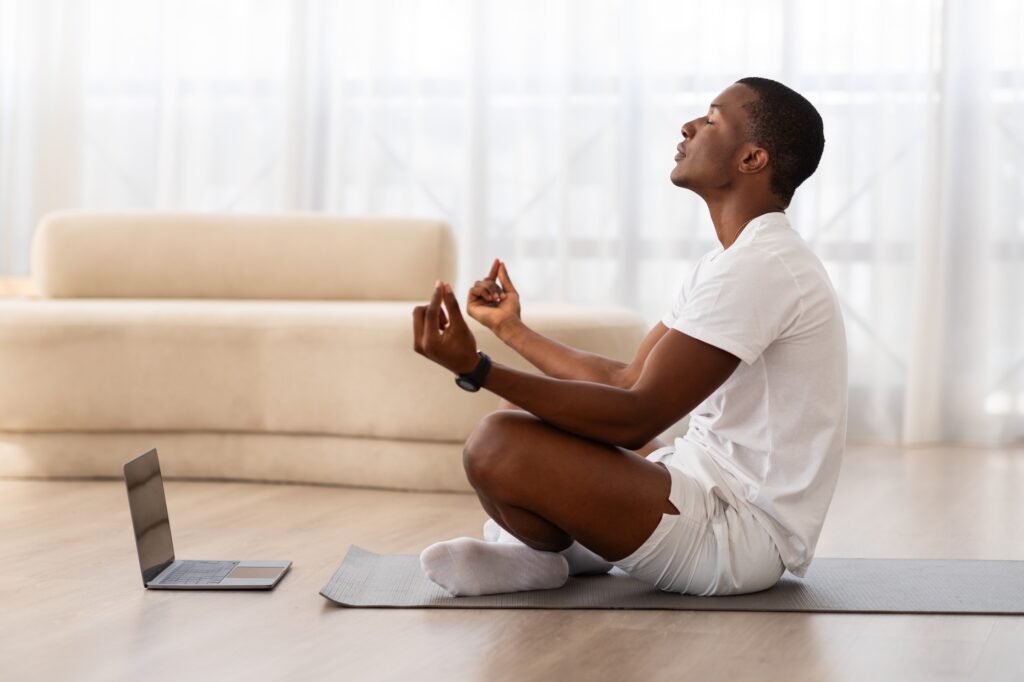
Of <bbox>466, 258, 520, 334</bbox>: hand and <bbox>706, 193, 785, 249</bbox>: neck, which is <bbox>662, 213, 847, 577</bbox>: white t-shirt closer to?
<bbox>706, 193, 785, 249</bbox>: neck

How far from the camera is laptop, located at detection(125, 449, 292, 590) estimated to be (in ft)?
6.76

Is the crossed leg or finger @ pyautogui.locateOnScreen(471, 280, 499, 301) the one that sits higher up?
finger @ pyautogui.locateOnScreen(471, 280, 499, 301)

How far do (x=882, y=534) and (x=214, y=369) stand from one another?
166 cm

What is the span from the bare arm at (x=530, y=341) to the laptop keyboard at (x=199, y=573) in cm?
64

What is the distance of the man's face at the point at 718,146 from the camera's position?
1929 millimetres

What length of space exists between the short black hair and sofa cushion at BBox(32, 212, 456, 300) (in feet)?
6.37

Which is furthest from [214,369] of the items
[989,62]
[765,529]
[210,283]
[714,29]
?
[989,62]

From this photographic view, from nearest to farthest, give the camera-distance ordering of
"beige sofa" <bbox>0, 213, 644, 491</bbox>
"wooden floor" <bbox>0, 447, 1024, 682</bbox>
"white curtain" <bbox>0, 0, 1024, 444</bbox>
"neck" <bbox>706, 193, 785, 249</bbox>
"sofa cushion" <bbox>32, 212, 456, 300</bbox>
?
1. "wooden floor" <bbox>0, 447, 1024, 682</bbox>
2. "neck" <bbox>706, 193, 785, 249</bbox>
3. "beige sofa" <bbox>0, 213, 644, 491</bbox>
4. "sofa cushion" <bbox>32, 212, 456, 300</bbox>
5. "white curtain" <bbox>0, 0, 1024, 444</bbox>

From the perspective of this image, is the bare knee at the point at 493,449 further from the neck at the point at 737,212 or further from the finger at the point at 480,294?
the neck at the point at 737,212

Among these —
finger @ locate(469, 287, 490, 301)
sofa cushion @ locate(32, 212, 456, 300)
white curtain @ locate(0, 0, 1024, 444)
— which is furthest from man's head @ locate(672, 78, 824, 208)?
white curtain @ locate(0, 0, 1024, 444)

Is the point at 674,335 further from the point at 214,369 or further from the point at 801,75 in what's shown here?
→ the point at 801,75

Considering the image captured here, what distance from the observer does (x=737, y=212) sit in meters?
1.95

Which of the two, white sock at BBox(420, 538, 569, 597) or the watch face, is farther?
white sock at BBox(420, 538, 569, 597)

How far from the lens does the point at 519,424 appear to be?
73.1 inches
